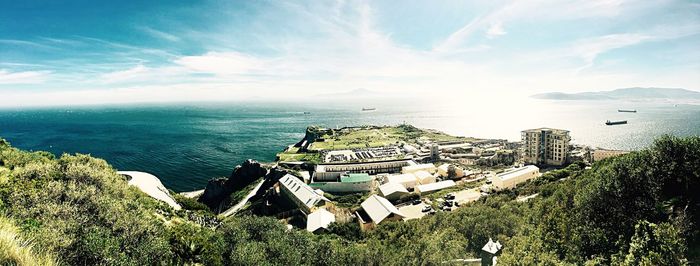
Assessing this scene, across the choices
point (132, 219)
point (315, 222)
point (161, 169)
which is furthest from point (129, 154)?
point (132, 219)

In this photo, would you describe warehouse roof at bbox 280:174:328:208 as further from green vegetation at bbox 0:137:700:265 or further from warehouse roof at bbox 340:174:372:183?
green vegetation at bbox 0:137:700:265

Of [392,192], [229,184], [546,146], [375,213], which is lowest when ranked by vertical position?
[229,184]

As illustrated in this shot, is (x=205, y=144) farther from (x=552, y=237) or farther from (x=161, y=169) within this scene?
(x=552, y=237)

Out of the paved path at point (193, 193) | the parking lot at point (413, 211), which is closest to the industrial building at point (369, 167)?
the paved path at point (193, 193)

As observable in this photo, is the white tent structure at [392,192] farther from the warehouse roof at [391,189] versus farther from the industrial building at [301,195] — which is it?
the industrial building at [301,195]

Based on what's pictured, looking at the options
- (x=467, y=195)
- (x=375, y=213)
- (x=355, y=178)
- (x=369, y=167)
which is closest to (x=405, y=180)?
(x=355, y=178)

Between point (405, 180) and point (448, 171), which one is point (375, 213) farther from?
point (448, 171)
